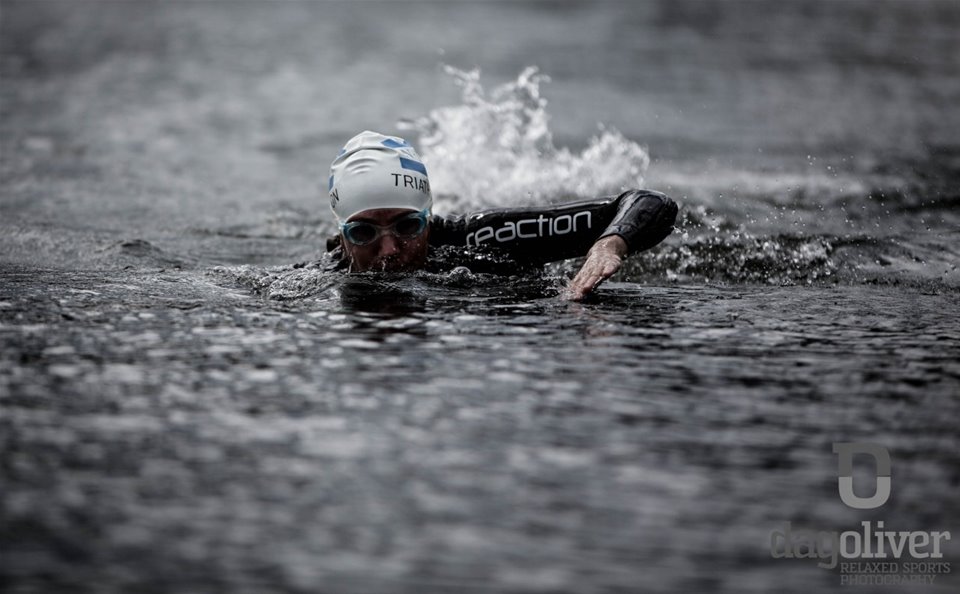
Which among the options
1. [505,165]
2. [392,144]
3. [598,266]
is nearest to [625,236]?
[598,266]

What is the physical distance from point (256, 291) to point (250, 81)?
40.3ft

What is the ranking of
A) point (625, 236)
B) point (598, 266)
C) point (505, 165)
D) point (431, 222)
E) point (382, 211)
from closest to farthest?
point (598, 266), point (625, 236), point (382, 211), point (431, 222), point (505, 165)

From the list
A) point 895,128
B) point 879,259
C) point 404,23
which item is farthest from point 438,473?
point 404,23

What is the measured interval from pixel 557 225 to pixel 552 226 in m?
0.03

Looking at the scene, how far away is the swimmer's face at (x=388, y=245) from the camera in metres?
6.19

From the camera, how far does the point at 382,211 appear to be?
20.3 ft

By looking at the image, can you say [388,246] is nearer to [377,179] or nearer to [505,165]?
[377,179]

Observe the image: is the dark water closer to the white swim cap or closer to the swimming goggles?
the swimming goggles

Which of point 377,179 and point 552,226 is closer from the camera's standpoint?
point 377,179

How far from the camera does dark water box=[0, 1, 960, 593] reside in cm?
320

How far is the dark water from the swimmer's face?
0.17 metres

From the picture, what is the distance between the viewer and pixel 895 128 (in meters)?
13.9

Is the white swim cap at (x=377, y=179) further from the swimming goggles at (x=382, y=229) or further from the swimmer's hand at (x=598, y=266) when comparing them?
the swimmer's hand at (x=598, y=266)

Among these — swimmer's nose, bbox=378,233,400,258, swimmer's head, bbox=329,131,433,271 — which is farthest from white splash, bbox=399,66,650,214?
swimmer's nose, bbox=378,233,400,258
